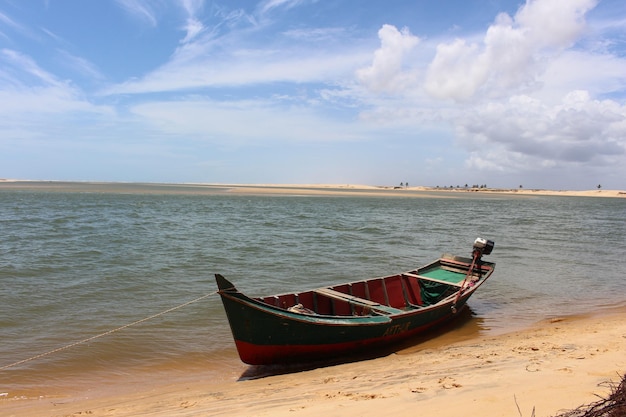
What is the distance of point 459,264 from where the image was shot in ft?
42.6

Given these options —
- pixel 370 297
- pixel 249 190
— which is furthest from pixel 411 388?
pixel 249 190

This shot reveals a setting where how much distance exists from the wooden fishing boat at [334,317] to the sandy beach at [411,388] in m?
0.39

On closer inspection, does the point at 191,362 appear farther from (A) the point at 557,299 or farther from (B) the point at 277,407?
(A) the point at 557,299

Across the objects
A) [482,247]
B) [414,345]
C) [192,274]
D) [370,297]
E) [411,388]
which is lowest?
[414,345]

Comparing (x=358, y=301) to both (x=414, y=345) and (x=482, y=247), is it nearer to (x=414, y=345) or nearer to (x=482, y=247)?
(x=414, y=345)

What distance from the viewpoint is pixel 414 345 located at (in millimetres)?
9164

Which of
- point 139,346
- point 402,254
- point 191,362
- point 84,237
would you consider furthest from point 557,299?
point 84,237

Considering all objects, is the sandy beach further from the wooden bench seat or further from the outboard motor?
the outboard motor

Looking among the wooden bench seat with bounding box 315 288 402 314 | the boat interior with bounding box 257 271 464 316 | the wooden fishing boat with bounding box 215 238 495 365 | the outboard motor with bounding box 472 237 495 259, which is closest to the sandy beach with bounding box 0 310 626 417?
the wooden fishing boat with bounding box 215 238 495 365

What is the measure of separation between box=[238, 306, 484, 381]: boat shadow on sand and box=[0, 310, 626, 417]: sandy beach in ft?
0.76

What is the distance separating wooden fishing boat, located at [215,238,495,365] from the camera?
23.0ft

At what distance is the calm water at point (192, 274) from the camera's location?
335 inches

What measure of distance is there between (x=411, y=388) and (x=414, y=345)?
13.0 feet

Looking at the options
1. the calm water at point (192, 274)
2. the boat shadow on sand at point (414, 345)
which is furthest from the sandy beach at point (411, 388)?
the calm water at point (192, 274)
